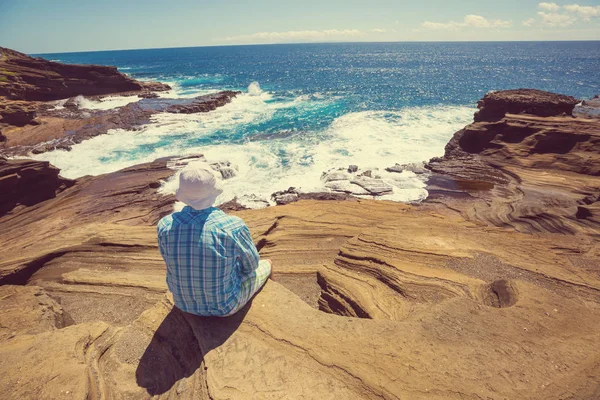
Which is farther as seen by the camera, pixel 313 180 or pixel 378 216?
pixel 313 180

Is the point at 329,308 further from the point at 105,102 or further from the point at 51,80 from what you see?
the point at 51,80

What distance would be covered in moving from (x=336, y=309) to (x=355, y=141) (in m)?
16.7

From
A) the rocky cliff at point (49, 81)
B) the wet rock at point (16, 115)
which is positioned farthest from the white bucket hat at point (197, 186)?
the rocky cliff at point (49, 81)

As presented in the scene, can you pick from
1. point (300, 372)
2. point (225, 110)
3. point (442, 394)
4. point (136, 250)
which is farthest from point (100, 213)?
point (225, 110)

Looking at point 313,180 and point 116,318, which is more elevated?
→ point 116,318

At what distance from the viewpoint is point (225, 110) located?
3112cm

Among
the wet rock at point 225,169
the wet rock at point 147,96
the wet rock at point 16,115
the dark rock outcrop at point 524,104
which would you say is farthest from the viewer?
the wet rock at point 147,96

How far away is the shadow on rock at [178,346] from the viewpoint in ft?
10.4

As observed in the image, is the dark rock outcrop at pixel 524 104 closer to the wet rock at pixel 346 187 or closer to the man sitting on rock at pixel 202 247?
the wet rock at pixel 346 187

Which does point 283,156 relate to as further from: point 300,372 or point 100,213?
point 300,372

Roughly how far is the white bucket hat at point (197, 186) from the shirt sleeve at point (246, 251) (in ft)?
1.58

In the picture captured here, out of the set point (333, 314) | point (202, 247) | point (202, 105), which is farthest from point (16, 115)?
point (333, 314)

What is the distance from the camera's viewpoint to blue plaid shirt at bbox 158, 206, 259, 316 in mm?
3148

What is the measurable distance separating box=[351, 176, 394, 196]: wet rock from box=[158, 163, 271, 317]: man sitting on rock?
373 inches
